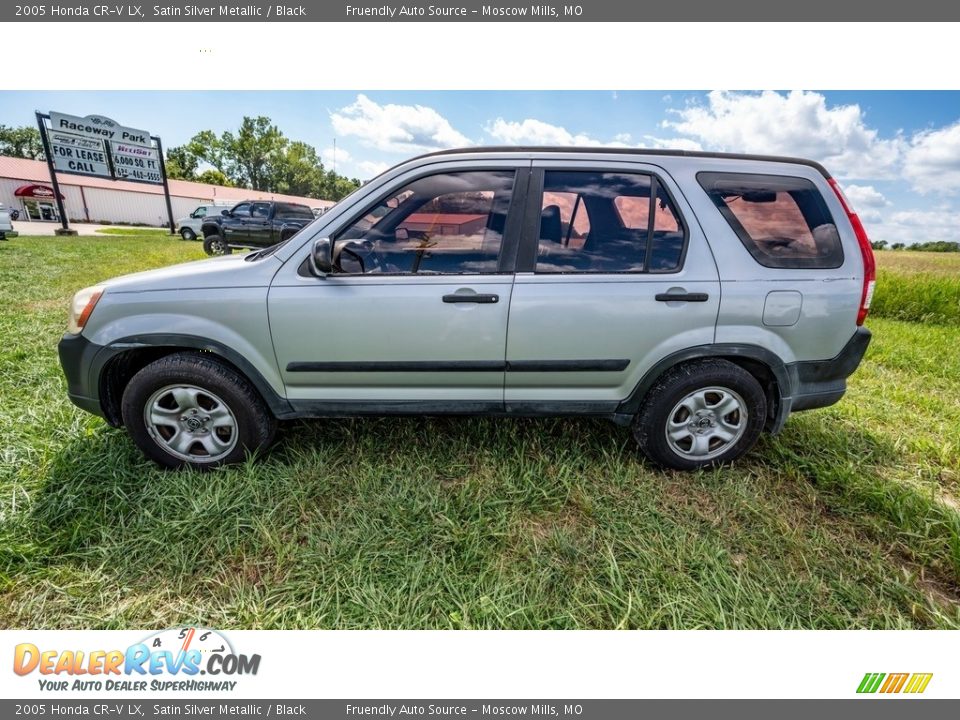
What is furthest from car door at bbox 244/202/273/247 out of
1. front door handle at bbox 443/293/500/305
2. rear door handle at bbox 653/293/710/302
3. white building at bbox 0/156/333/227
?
white building at bbox 0/156/333/227

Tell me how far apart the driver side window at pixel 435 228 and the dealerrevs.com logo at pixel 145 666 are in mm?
1756

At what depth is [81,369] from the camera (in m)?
2.35

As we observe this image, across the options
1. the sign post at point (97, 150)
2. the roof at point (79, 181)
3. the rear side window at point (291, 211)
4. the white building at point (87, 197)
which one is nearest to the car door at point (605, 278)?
the rear side window at point (291, 211)

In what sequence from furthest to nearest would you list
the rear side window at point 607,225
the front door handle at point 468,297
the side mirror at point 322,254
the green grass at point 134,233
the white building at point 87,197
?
the white building at point 87,197 → the green grass at point 134,233 → the rear side window at point 607,225 → the front door handle at point 468,297 → the side mirror at point 322,254

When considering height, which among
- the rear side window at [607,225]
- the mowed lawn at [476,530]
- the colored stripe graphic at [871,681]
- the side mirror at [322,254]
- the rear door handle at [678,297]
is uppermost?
the rear side window at [607,225]

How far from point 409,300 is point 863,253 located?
249 centimetres

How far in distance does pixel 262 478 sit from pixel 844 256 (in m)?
3.42

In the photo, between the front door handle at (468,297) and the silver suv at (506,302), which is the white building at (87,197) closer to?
the silver suv at (506,302)

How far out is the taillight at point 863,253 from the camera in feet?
7.73

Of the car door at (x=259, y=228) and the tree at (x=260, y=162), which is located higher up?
the tree at (x=260, y=162)

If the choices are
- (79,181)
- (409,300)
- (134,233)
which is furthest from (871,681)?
(79,181)

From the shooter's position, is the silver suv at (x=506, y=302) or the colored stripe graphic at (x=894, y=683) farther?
the silver suv at (x=506, y=302)

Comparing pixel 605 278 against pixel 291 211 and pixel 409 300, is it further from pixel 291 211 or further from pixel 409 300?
pixel 291 211

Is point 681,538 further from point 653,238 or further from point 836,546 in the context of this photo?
point 653,238
